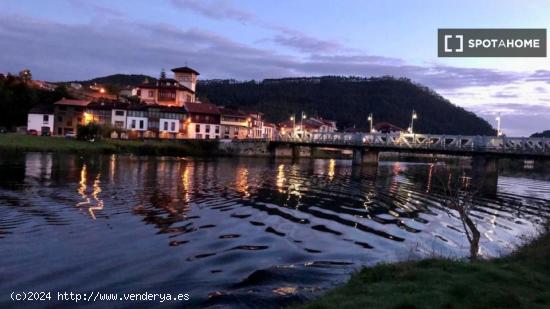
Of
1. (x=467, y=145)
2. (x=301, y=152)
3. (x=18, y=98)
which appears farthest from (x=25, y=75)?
(x=467, y=145)

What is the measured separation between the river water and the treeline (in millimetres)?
71521

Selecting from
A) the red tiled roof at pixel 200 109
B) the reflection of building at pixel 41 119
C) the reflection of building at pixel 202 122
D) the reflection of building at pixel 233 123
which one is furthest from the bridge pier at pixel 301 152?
the reflection of building at pixel 41 119

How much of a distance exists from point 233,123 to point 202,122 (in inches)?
357

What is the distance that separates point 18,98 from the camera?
351ft

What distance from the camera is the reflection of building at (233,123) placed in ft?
386

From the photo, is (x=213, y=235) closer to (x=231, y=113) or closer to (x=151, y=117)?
(x=151, y=117)

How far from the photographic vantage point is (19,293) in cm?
1260

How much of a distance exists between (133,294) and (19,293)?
2.87m

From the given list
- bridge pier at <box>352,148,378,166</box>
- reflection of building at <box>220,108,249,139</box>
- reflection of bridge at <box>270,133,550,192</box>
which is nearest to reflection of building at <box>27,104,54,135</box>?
reflection of building at <box>220,108,249,139</box>

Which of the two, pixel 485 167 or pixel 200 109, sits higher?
pixel 200 109

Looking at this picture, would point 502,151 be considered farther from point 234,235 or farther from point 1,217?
point 1,217

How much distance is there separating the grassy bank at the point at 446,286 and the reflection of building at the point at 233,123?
346ft

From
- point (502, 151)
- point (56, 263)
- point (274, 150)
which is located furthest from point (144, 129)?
point (56, 263)

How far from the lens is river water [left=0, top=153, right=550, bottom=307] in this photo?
14.0 metres
